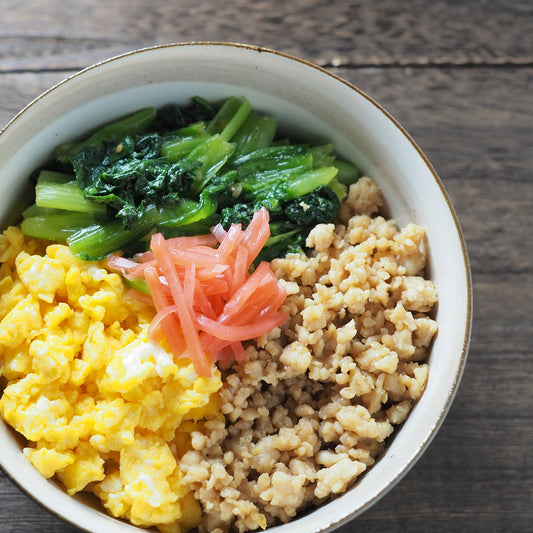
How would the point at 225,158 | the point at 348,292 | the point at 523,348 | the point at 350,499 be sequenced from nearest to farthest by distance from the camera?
the point at 350,499 < the point at 348,292 < the point at 225,158 < the point at 523,348

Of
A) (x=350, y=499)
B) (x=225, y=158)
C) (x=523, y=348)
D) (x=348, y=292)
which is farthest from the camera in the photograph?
(x=523, y=348)

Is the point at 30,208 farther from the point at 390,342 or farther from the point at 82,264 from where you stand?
the point at 390,342

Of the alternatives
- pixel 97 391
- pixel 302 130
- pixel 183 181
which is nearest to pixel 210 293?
pixel 183 181

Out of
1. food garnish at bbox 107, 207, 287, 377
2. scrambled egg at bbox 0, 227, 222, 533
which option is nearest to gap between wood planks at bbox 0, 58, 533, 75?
food garnish at bbox 107, 207, 287, 377

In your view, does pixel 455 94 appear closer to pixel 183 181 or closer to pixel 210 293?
pixel 183 181

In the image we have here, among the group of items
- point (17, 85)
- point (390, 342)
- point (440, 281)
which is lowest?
point (390, 342)

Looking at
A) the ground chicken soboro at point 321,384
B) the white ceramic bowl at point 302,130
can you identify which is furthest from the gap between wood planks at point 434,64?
the ground chicken soboro at point 321,384

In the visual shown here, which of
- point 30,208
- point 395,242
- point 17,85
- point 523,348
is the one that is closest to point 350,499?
point 395,242
